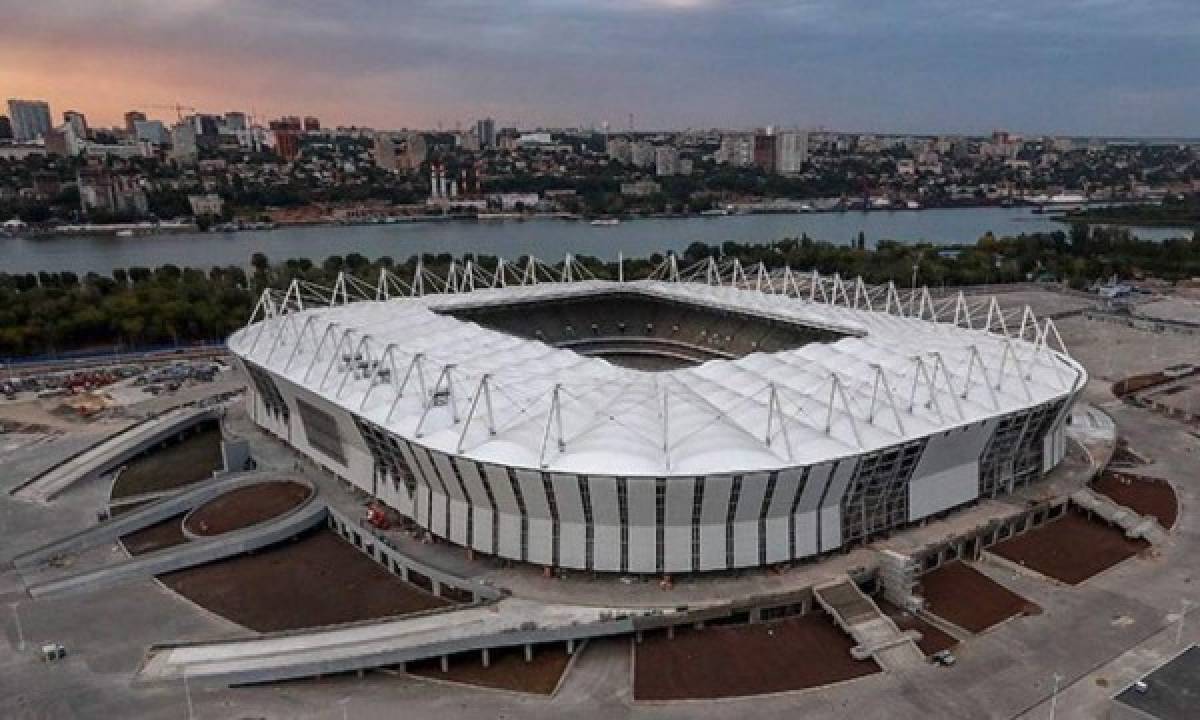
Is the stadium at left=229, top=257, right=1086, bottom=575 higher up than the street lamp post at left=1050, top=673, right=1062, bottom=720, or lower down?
higher up

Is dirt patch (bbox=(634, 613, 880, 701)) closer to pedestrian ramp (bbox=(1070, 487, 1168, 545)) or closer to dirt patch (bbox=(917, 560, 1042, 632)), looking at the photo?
dirt patch (bbox=(917, 560, 1042, 632))

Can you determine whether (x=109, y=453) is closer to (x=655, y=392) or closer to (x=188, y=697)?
(x=188, y=697)

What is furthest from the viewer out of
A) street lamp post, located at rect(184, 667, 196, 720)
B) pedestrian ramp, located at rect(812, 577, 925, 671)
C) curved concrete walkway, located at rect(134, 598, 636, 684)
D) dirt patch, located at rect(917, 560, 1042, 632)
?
dirt patch, located at rect(917, 560, 1042, 632)

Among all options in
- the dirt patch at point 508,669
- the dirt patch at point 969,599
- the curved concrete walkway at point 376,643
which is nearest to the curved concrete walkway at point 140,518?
the curved concrete walkway at point 376,643

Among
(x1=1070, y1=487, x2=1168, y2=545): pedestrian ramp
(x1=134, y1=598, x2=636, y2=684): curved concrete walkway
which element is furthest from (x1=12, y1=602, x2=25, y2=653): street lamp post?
(x1=1070, y1=487, x2=1168, y2=545): pedestrian ramp

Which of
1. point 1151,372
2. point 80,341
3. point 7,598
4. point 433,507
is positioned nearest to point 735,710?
point 433,507

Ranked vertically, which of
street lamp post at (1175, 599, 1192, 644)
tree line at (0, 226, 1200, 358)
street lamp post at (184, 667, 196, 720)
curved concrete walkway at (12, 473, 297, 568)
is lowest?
street lamp post at (1175, 599, 1192, 644)

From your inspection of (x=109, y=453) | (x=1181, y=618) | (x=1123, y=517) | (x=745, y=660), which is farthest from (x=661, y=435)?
(x=109, y=453)

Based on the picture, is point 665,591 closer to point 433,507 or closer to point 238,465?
point 433,507
